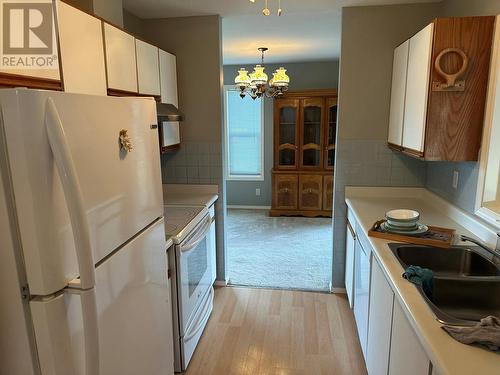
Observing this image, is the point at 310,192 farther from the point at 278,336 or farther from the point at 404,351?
the point at 404,351

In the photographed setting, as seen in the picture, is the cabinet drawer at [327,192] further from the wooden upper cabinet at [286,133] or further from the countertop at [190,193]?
the countertop at [190,193]

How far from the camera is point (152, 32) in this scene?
301 cm

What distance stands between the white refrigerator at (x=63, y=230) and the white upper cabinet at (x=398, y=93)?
74.5 inches

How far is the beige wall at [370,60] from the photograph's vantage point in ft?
8.76

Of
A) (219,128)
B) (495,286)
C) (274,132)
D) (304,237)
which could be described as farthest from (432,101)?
(274,132)

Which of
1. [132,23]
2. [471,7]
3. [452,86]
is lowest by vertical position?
[452,86]

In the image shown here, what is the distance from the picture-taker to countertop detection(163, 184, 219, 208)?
2.95m

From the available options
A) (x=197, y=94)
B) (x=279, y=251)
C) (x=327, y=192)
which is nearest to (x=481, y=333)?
(x=197, y=94)

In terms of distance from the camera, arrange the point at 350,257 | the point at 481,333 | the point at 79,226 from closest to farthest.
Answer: the point at 79,226
the point at 481,333
the point at 350,257

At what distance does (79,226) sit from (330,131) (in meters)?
4.80

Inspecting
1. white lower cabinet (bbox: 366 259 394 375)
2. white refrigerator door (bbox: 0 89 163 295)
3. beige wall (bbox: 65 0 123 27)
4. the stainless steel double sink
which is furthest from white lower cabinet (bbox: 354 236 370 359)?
beige wall (bbox: 65 0 123 27)

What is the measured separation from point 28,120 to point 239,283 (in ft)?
9.19

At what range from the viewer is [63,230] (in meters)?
0.93

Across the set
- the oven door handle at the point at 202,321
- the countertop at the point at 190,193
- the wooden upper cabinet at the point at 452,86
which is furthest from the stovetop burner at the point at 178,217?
the wooden upper cabinet at the point at 452,86
